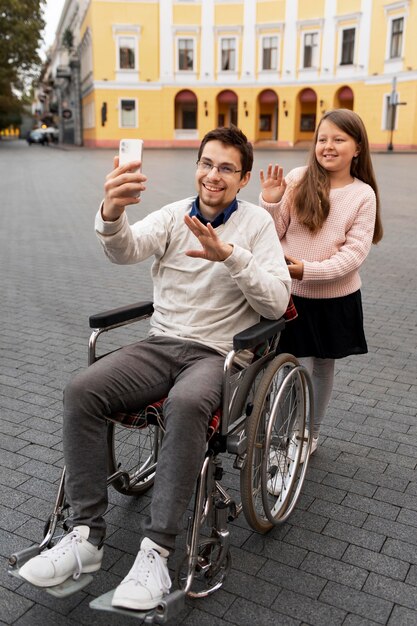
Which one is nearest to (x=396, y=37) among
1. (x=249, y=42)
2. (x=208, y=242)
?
(x=249, y=42)

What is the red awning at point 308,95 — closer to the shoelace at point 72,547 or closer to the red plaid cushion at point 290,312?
the red plaid cushion at point 290,312

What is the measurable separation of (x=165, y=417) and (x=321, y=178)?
1.44 meters

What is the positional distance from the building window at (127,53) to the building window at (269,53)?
27.5 ft

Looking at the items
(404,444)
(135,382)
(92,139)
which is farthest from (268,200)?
(92,139)

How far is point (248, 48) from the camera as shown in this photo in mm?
42906

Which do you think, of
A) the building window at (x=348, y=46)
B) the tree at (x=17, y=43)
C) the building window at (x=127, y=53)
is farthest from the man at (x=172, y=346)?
the tree at (x=17, y=43)

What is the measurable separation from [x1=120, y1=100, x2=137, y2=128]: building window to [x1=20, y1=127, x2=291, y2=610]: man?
43.9 m

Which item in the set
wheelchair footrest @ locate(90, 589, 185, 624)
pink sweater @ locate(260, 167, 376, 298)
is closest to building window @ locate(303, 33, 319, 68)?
pink sweater @ locate(260, 167, 376, 298)

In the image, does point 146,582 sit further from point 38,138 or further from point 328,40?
point 38,138

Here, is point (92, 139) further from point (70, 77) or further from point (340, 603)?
point (340, 603)

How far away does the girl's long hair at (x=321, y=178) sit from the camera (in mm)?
3129

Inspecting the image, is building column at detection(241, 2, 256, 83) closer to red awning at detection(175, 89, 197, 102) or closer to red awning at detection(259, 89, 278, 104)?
red awning at detection(259, 89, 278, 104)

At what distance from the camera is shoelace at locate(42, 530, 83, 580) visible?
7.61 ft

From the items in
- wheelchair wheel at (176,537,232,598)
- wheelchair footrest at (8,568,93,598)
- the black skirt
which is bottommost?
wheelchair wheel at (176,537,232,598)
